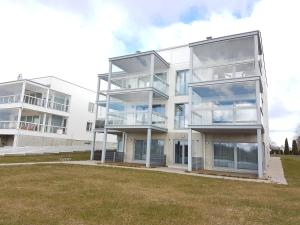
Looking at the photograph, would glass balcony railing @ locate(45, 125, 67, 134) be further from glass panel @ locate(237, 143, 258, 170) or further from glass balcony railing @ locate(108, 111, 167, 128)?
glass panel @ locate(237, 143, 258, 170)

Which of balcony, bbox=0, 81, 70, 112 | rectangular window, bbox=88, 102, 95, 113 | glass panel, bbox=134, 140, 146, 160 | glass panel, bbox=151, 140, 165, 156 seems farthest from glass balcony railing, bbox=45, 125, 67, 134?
glass panel, bbox=151, 140, 165, 156

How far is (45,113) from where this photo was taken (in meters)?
30.9

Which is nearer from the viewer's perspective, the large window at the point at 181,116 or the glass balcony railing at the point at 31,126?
the large window at the point at 181,116

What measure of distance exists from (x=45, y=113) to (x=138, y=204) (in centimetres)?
2727

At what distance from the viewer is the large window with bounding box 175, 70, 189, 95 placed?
835 inches

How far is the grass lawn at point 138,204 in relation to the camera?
566 centimetres

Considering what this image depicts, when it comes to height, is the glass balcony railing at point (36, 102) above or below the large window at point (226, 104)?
above

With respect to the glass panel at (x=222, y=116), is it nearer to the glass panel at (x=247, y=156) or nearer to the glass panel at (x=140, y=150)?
the glass panel at (x=247, y=156)

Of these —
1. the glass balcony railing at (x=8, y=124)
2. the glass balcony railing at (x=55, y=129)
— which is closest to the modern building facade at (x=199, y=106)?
the glass balcony railing at (x=55, y=129)

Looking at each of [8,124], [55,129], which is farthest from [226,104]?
[8,124]

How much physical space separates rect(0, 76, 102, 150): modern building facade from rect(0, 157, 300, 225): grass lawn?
20384 mm

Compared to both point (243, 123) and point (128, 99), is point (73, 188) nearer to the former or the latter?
point (243, 123)

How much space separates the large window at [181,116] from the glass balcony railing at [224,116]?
277 cm

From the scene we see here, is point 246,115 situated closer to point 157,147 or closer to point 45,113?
point 157,147
